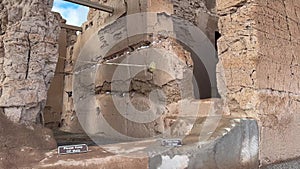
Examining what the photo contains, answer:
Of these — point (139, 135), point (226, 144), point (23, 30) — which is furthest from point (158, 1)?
point (226, 144)

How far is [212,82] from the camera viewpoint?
438cm

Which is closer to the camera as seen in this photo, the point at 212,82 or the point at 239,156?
the point at 239,156

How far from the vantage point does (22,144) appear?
1.80 meters

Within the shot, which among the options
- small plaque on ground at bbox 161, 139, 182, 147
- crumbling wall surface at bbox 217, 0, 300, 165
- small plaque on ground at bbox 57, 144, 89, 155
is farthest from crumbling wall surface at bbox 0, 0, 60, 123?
crumbling wall surface at bbox 217, 0, 300, 165

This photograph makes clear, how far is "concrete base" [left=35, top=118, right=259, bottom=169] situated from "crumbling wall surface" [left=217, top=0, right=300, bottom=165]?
177 mm

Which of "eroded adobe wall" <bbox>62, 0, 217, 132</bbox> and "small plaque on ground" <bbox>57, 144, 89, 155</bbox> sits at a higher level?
"eroded adobe wall" <bbox>62, 0, 217, 132</bbox>

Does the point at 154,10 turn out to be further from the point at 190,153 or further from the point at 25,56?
the point at 190,153

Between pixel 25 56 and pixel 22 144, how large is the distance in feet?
2.18

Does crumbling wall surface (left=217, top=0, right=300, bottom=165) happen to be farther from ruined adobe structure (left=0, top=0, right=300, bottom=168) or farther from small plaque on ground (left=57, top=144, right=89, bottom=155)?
small plaque on ground (left=57, top=144, right=89, bottom=155)

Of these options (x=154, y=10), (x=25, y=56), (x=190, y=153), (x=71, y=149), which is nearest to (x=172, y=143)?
(x=190, y=153)

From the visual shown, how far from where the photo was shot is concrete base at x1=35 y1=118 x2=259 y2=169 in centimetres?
165

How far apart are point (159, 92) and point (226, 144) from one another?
1.87 meters

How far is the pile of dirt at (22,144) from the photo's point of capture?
1624 millimetres

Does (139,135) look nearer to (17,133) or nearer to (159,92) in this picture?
(159,92)
